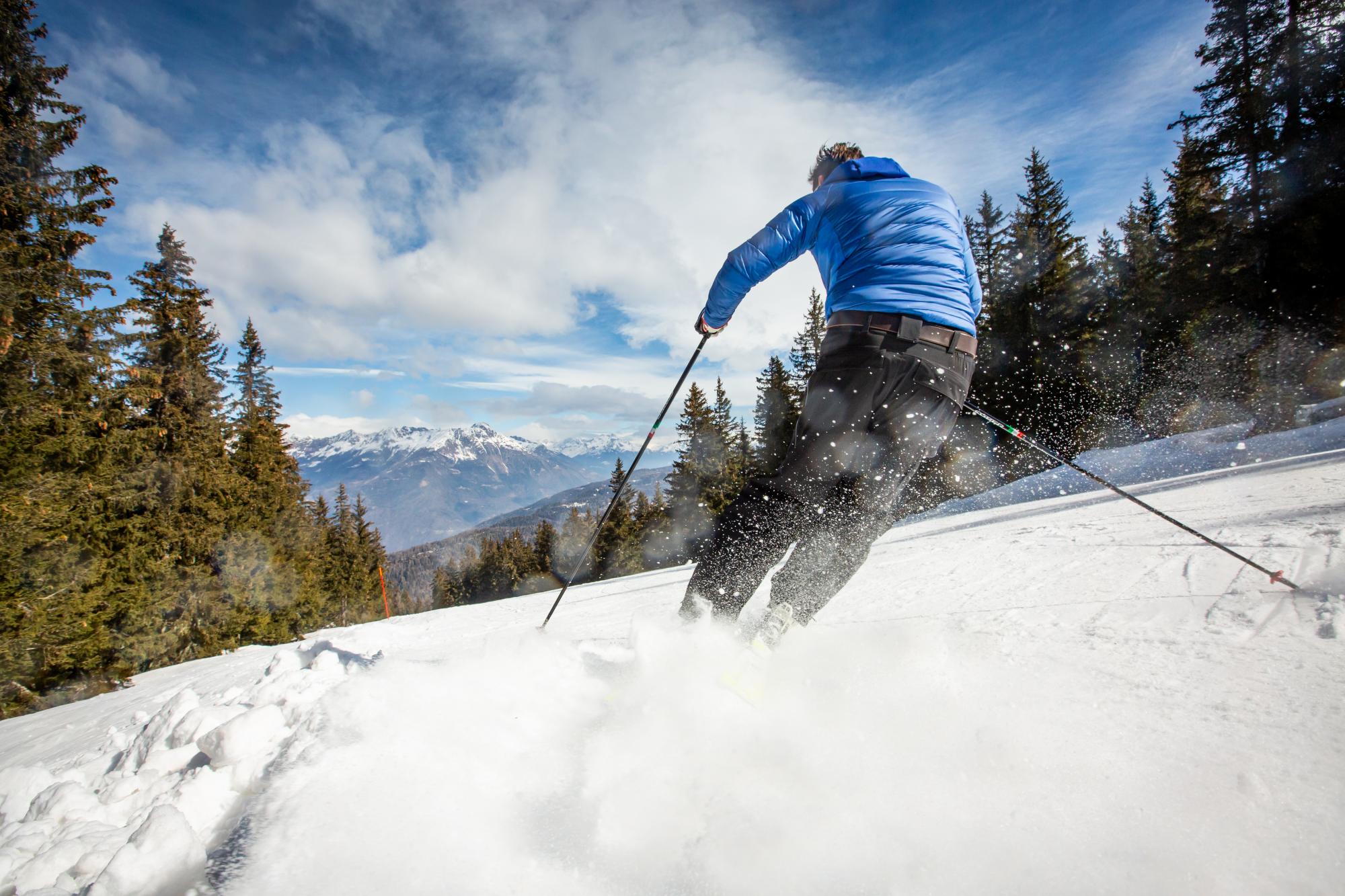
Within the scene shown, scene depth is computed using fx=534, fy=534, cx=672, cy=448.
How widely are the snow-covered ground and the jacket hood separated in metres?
1.95

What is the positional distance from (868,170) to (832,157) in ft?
1.46

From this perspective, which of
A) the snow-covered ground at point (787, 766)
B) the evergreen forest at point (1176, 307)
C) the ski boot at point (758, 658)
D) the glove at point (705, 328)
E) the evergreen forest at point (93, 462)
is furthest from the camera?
the evergreen forest at point (1176, 307)

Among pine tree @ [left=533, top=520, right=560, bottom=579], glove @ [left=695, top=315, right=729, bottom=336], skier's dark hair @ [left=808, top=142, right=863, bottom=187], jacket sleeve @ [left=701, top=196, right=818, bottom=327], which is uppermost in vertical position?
skier's dark hair @ [left=808, top=142, right=863, bottom=187]

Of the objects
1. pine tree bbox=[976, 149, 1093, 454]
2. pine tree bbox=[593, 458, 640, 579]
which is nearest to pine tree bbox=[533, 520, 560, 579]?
pine tree bbox=[593, 458, 640, 579]

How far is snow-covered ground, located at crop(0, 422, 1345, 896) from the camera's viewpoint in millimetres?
1046

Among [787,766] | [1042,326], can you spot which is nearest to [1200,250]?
[1042,326]

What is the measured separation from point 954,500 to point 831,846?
17.0 m

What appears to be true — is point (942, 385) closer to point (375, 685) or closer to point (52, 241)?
point (375, 685)

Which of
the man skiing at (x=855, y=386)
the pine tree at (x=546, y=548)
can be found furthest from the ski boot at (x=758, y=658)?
the pine tree at (x=546, y=548)

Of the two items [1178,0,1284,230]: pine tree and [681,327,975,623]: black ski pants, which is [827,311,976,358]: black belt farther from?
[1178,0,1284,230]: pine tree

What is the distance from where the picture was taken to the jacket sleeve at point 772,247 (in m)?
2.27

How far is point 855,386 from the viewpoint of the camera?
2012 mm

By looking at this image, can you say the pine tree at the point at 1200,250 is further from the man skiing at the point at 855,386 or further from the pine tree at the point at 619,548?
the pine tree at the point at 619,548

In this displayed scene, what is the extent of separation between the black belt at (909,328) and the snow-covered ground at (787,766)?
3.82 feet
